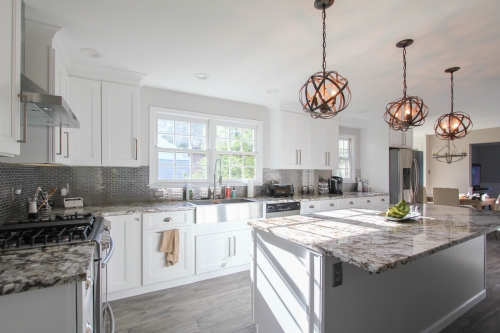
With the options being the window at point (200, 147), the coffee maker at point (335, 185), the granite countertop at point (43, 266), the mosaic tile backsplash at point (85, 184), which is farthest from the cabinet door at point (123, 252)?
the coffee maker at point (335, 185)

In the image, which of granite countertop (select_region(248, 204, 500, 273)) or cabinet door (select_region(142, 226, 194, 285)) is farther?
cabinet door (select_region(142, 226, 194, 285))

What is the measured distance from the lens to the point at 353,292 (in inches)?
57.0

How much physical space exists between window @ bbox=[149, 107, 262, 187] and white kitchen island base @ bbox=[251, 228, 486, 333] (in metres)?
1.95

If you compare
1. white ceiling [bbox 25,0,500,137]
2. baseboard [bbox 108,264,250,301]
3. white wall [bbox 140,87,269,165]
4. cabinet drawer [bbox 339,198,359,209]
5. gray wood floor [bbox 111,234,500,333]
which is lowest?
gray wood floor [bbox 111,234,500,333]

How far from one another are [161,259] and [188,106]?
204cm

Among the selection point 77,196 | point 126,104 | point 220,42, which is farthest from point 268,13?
point 77,196

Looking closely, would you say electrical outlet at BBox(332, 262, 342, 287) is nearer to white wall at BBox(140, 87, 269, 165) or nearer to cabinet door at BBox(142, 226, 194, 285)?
cabinet door at BBox(142, 226, 194, 285)

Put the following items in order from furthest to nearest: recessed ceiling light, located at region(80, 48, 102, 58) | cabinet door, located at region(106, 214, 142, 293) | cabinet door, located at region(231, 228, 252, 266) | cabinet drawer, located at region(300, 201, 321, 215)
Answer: cabinet drawer, located at region(300, 201, 321, 215)
cabinet door, located at region(231, 228, 252, 266)
cabinet door, located at region(106, 214, 142, 293)
recessed ceiling light, located at region(80, 48, 102, 58)

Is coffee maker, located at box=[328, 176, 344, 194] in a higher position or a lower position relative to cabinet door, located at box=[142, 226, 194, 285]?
higher

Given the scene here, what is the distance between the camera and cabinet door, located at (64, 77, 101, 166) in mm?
2525

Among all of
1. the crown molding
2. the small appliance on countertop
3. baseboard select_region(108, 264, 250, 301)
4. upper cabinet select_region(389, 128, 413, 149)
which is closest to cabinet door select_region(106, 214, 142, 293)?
baseboard select_region(108, 264, 250, 301)

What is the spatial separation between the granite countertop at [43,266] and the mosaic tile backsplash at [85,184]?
94 cm

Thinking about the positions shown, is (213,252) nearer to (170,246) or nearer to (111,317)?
(170,246)

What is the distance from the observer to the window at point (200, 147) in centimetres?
338
